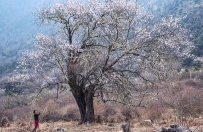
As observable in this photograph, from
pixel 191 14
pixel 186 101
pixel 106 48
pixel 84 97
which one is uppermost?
pixel 191 14

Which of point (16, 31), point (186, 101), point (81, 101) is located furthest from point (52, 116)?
point (16, 31)

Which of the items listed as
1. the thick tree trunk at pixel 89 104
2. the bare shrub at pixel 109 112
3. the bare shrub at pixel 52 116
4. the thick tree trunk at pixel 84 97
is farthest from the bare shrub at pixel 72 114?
the thick tree trunk at pixel 89 104

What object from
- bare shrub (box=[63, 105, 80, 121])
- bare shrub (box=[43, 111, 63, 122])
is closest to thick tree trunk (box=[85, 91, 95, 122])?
bare shrub (box=[63, 105, 80, 121])

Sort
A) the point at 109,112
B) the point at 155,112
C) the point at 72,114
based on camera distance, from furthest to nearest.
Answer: the point at 72,114 → the point at 109,112 → the point at 155,112

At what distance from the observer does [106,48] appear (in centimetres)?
1377

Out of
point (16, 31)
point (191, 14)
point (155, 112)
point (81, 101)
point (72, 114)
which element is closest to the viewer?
point (155, 112)

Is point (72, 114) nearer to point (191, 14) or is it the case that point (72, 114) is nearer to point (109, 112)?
point (109, 112)

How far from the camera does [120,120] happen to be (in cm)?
1574

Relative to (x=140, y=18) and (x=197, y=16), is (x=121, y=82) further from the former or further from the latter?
(x=197, y=16)

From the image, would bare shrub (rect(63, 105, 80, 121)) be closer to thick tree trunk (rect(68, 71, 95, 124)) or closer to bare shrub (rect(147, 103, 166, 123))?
thick tree trunk (rect(68, 71, 95, 124))

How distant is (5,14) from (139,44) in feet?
666

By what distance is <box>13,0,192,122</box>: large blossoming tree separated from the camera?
1317 centimetres

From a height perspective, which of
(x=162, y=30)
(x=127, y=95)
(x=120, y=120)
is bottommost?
(x=120, y=120)

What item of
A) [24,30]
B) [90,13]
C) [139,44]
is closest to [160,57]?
[139,44]
